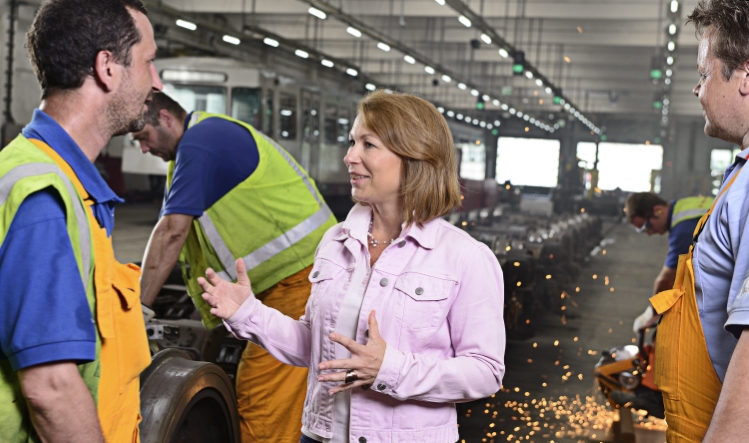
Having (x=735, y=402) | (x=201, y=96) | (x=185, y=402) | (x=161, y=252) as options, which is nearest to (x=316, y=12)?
(x=201, y=96)

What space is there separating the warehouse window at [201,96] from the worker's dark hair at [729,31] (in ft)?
44.5

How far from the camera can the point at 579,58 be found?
418 inches

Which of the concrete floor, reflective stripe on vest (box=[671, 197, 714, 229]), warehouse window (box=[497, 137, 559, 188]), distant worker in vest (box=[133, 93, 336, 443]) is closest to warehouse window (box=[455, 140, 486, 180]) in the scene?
warehouse window (box=[497, 137, 559, 188])

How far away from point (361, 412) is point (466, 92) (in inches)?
391

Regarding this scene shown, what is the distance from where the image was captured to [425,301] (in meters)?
2.17

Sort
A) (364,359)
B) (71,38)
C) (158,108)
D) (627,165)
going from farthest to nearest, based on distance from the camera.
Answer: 1. (627,165)
2. (158,108)
3. (364,359)
4. (71,38)

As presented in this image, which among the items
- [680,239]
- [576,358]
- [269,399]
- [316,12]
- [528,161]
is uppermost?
[316,12]

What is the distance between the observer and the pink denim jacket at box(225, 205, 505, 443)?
2131mm

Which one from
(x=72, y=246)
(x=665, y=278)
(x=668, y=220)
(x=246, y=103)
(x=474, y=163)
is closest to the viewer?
(x=72, y=246)

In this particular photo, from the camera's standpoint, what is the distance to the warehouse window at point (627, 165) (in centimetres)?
862

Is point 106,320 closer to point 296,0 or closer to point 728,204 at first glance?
point 728,204

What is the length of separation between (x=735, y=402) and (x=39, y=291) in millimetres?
1327

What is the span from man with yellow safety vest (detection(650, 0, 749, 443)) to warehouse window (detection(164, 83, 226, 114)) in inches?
534

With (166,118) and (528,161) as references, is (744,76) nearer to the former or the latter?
(166,118)
